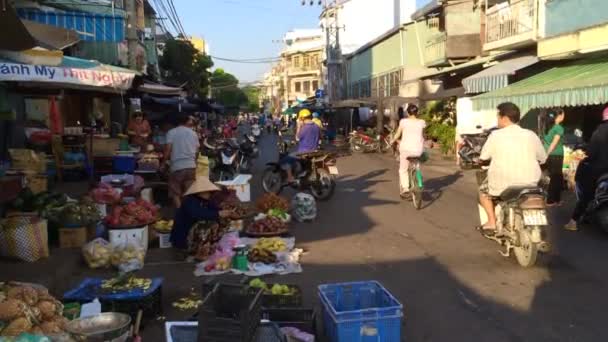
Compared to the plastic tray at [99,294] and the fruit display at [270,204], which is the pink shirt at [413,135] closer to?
the fruit display at [270,204]

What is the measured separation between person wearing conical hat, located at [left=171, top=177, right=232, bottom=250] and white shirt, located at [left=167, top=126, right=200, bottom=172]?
2407mm

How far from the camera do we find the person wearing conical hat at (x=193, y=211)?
784 centimetres

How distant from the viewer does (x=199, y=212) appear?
25.8 feet

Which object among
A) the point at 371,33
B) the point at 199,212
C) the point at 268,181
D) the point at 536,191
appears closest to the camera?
the point at 536,191

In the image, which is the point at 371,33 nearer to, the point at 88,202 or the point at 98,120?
the point at 98,120

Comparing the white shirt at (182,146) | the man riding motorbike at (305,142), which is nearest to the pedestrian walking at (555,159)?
the man riding motorbike at (305,142)

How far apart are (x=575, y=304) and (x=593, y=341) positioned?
985 millimetres

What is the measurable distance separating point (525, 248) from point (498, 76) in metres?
11.6

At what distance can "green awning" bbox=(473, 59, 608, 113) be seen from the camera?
12.2 m

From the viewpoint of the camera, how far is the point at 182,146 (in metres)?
10.3

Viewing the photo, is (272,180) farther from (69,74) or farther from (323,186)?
(69,74)

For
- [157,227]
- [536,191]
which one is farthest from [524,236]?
[157,227]

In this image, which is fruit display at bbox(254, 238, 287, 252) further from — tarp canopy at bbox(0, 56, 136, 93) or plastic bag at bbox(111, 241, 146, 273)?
tarp canopy at bbox(0, 56, 136, 93)

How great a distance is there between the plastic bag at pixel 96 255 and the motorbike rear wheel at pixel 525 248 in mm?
5023
